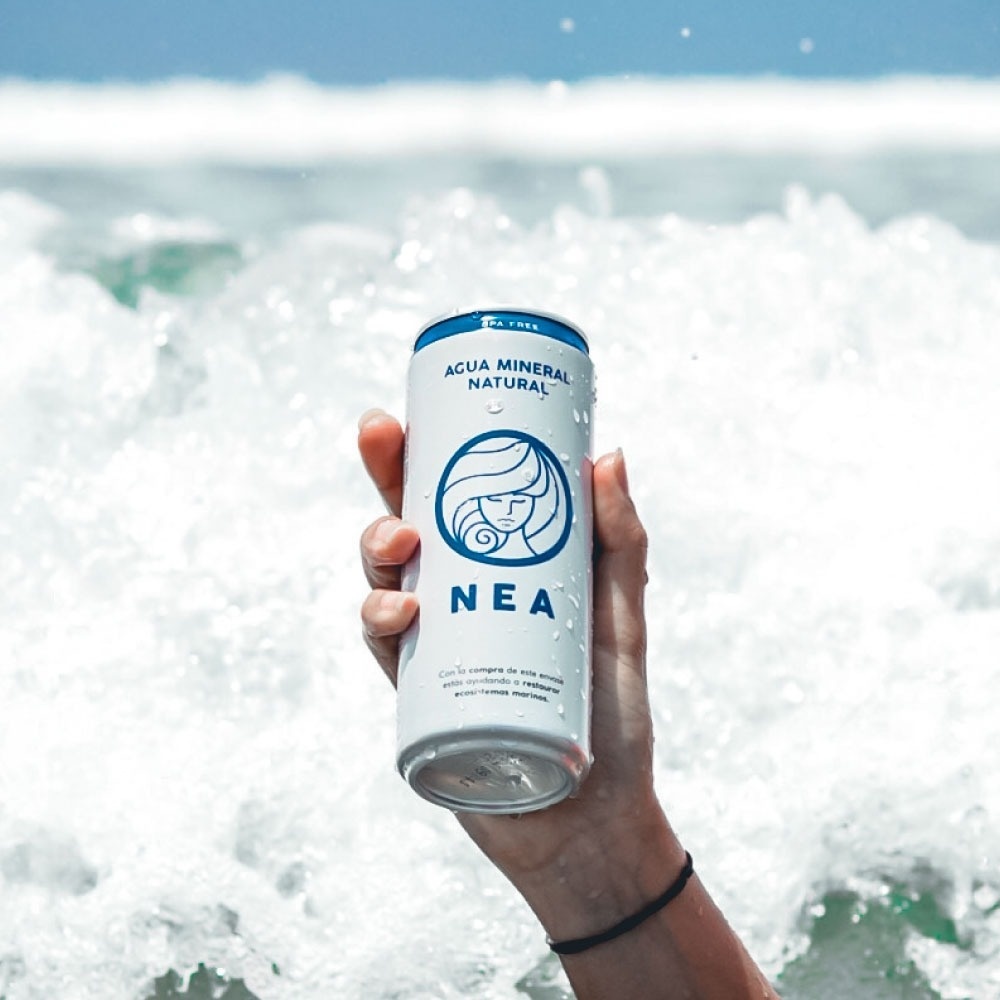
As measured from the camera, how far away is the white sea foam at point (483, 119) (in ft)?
17.9

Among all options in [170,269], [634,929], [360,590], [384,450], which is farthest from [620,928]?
[170,269]

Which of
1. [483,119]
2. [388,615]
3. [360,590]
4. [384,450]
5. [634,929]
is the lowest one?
[634,929]

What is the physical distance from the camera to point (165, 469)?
313 centimetres

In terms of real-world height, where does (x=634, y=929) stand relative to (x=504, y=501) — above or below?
below

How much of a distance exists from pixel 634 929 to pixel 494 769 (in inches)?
12.6

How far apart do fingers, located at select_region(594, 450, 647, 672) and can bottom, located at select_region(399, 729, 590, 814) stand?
8.4 inches

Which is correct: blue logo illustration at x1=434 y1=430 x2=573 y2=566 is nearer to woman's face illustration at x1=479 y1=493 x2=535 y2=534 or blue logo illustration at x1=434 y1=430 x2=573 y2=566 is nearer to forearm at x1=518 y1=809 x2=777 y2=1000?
woman's face illustration at x1=479 y1=493 x2=535 y2=534

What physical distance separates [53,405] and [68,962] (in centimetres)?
136

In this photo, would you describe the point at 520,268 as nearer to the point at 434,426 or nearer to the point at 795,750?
the point at 795,750

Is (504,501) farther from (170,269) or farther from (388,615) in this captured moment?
(170,269)

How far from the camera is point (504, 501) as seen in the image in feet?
4.38

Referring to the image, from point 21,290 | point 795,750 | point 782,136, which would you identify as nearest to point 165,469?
point 21,290

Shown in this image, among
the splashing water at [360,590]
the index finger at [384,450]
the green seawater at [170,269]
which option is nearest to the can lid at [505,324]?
the index finger at [384,450]

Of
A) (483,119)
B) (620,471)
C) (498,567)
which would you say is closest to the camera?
(498,567)
